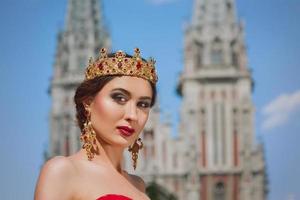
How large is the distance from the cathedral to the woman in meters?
17.2

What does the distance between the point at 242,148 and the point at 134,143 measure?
17473 millimetres

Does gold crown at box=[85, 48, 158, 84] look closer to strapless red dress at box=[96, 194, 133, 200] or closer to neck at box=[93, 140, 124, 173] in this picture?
neck at box=[93, 140, 124, 173]

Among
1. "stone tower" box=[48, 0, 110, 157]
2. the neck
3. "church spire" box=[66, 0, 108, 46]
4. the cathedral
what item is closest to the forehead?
the neck

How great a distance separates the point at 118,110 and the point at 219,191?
17.8 m

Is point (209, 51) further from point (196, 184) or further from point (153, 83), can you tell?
point (153, 83)

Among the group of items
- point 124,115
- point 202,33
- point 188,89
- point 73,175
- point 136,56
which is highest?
point 202,33

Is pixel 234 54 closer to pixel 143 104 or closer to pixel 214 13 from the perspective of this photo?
pixel 214 13

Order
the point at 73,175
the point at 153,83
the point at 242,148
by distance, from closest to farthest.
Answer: the point at 73,175, the point at 153,83, the point at 242,148

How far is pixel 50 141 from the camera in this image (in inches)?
758

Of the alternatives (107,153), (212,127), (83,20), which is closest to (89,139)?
(107,153)

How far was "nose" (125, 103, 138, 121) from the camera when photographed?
1.60 meters

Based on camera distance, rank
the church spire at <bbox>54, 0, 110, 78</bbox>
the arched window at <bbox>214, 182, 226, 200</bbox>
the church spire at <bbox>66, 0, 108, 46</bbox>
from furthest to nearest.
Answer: the church spire at <bbox>66, 0, 108, 46</bbox>
the church spire at <bbox>54, 0, 110, 78</bbox>
the arched window at <bbox>214, 182, 226, 200</bbox>

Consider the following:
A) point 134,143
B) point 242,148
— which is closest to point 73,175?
point 134,143

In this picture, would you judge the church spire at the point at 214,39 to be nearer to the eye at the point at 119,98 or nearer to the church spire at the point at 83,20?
the church spire at the point at 83,20
